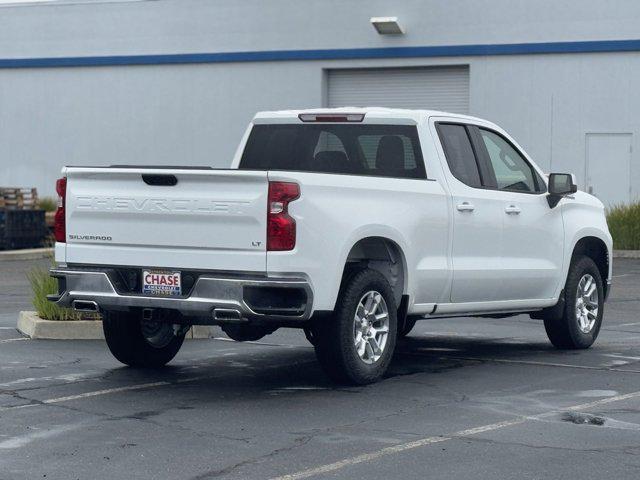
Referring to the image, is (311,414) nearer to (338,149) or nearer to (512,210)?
(338,149)

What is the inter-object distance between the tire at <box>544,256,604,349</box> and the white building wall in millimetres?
19991

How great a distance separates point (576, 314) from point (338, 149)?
2.89 metres

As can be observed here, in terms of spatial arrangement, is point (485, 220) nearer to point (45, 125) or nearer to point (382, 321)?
point (382, 321)

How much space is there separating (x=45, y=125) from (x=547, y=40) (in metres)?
15.4

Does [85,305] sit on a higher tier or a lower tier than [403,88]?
lower

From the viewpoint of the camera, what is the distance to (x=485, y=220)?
11461 millimetres

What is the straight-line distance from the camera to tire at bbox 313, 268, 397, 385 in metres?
9.82

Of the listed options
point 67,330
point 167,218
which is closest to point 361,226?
point 167,218

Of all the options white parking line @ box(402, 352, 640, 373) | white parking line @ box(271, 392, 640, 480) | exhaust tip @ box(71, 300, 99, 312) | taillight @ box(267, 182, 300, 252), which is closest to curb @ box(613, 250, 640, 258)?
white parking line @ box(402, 352, 640, 373)

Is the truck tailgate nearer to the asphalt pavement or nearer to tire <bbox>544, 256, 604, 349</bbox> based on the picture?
the asphalt pavement

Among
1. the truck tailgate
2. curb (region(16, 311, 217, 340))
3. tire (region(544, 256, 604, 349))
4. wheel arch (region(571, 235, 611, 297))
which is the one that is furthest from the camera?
curb (region(16, 311, 217, 340))

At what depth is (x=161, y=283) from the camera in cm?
973

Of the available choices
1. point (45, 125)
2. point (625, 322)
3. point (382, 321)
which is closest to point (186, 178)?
point (382, 321)

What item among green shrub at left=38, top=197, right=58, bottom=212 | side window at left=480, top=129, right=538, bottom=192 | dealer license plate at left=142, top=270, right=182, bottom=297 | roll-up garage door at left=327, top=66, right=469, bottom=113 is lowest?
dealer license plate at left=142, top=270, right=182, bottom=297
